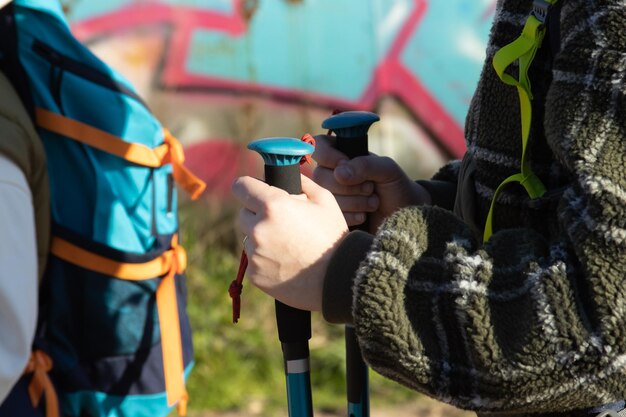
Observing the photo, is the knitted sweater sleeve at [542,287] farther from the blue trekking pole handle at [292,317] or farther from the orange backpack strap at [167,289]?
the orange backpack strap at [167,289]

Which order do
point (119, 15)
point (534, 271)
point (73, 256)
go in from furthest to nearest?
1. point (119, 15)
2. point (73, 256)
3. point (534, 271)

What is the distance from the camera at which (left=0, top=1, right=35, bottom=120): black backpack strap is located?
7.71ft

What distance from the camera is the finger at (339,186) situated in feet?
5.98

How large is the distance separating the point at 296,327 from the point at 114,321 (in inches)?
41.0

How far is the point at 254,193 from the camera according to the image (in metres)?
1.40

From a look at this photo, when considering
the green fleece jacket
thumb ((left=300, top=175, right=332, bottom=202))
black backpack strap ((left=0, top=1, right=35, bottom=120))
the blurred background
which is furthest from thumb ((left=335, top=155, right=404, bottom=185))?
the blurred background

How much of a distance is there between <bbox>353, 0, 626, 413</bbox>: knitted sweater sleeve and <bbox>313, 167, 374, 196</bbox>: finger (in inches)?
19.0

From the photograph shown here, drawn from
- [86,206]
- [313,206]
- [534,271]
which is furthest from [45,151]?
[534,271]

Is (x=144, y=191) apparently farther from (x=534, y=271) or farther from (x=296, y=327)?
(x=534, y=271)

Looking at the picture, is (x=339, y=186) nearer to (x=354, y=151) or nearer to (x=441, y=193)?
(x=354, y=151)

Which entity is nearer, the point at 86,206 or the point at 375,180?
the point at 375,180

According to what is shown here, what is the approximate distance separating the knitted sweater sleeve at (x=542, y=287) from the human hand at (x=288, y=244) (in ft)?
0.31

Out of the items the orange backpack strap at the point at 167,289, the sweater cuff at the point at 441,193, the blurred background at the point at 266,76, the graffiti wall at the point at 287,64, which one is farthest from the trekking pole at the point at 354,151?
the graffiti wall at the point at 287,64

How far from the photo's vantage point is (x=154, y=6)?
4.80 meters
